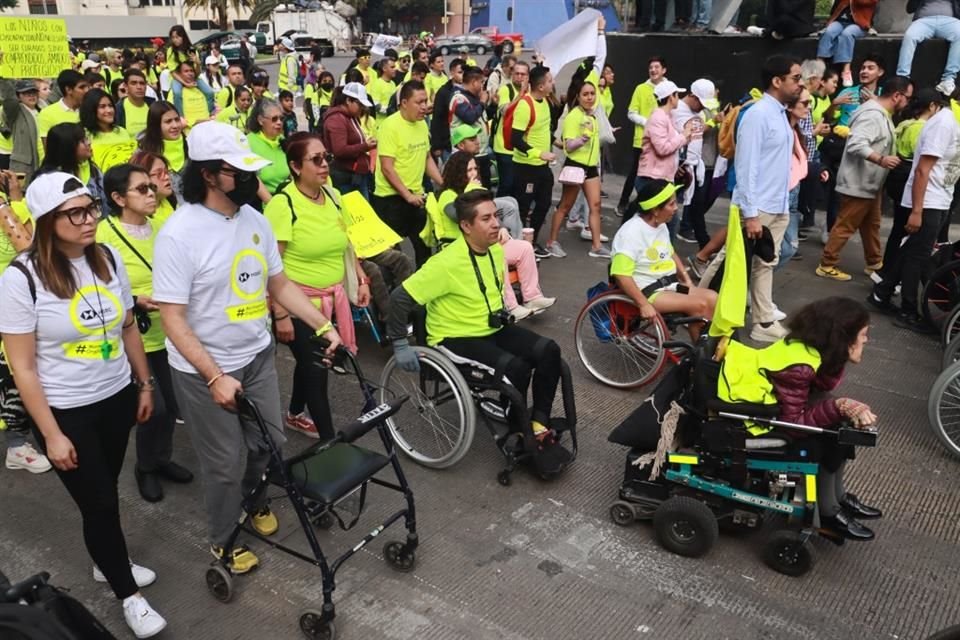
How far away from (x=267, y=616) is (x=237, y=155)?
1864mm

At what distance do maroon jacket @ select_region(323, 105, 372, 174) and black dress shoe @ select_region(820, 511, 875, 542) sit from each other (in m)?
4.89

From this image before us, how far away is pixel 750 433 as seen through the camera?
10.8 feet

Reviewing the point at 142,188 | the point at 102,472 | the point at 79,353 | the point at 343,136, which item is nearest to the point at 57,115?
the point at 343,136

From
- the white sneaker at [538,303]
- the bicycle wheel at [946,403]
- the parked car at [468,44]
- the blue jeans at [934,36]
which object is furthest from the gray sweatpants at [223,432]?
the parked car at [468,44]

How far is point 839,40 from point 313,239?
829 centimetres

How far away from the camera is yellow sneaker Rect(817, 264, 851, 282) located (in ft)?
23.9

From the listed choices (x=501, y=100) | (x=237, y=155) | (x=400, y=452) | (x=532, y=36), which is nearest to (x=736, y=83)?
Result: (x=501, y=100)

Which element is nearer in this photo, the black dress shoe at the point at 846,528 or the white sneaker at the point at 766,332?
the black dress shoe at the point at 846,528

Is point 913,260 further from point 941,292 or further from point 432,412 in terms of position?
point 432,412

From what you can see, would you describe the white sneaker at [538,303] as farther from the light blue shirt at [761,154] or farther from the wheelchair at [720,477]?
the wheelchair at [720,477]

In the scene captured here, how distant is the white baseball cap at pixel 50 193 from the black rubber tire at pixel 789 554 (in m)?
3.13

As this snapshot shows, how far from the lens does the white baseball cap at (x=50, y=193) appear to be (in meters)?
2.59

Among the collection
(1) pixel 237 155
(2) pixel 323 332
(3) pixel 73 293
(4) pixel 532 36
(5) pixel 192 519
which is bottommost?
(5) pixel 192 519

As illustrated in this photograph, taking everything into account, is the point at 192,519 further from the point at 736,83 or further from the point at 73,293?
the point at 736,83
